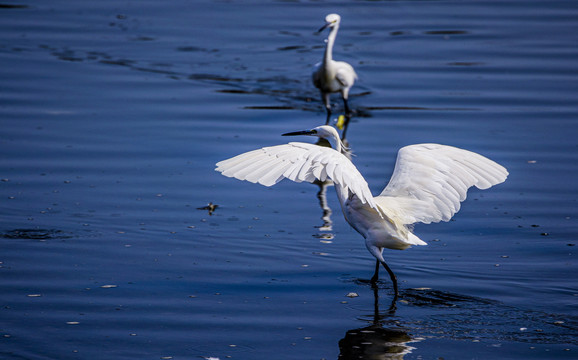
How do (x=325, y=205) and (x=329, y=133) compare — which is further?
(x=325, y=205)

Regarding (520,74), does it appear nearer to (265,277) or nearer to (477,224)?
(477,224)

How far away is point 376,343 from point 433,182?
1.63m

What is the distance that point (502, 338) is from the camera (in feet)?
18.9

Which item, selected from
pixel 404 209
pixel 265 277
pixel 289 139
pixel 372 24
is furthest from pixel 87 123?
pixel 372 24

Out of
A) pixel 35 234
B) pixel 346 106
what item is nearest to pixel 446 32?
pixel 346 106

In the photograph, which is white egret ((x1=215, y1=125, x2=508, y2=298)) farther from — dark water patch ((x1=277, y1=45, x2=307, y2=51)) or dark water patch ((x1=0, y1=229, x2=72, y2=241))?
dark water patch ((x1=277, y1=45, x2=307, y2=51))

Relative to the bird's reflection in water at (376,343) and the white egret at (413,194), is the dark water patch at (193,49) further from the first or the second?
the bird's reflection in water at (376,343)

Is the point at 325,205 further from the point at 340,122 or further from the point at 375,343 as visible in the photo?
the point at 340,122

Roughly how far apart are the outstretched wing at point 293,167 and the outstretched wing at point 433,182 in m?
0.83

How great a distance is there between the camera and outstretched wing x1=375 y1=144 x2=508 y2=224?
6.64 meters

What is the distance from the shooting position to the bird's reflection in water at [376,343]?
5527 millimetres

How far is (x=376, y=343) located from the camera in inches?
225

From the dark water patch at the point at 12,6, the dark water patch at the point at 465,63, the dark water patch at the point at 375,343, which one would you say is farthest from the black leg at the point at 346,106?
the dark water patch at the point at 12,6

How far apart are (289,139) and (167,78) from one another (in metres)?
4.22
